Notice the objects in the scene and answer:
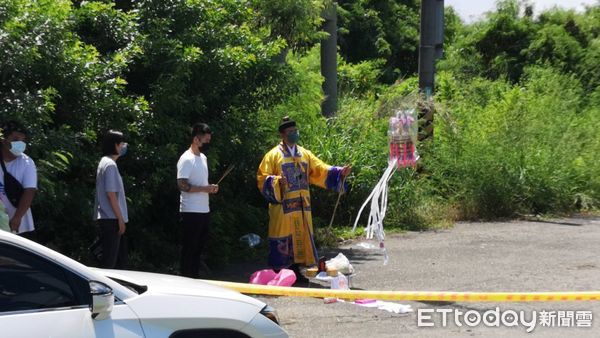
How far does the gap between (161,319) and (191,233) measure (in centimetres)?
419

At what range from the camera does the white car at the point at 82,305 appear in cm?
379

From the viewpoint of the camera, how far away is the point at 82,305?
394cm

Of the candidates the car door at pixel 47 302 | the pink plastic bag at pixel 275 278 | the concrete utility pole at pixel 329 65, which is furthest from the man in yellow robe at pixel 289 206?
the concrete utility pole at pixel 329 65

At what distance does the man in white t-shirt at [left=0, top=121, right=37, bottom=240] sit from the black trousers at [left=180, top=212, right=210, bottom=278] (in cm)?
198

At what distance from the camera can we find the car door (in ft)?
12.3

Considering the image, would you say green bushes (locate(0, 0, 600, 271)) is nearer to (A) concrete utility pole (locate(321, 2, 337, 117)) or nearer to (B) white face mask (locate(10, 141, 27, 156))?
(A) concrete utility pole (locate(321, 2, 337, 117))

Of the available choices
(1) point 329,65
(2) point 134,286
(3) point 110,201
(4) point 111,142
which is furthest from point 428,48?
(2) point 134,286

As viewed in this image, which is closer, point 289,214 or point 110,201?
point 110,201

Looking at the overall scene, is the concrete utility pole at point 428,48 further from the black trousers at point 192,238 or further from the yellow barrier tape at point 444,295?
the yellow barrier tape at point 444,295

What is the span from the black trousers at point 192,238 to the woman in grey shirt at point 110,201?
964mm

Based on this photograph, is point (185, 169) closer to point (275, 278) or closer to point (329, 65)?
point (275, 278)

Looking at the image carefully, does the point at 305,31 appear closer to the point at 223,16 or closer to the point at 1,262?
the point at 223,16

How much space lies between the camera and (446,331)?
271 inches

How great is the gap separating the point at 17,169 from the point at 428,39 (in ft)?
29.3
